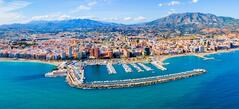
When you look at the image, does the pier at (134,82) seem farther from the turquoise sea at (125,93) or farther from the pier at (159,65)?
the pier at (159,65)

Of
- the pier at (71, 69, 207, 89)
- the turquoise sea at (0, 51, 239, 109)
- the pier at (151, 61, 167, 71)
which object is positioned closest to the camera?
the turquoise sea at (0, 51, 239, 109)

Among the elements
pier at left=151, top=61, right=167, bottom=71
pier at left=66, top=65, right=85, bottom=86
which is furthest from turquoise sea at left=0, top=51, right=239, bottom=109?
pier at left=151, top=61, right=167, bottom=71

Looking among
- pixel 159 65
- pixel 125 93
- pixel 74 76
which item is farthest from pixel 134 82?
pixel 159 65

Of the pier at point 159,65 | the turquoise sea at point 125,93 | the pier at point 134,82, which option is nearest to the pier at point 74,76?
the turquoise sea at point 125,93

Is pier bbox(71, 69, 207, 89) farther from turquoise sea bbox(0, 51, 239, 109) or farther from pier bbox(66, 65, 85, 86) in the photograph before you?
pier bbox(66, 65, 85, 86)

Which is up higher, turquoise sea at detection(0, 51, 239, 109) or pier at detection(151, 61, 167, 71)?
pier at detection(151, 61, 167, 71)

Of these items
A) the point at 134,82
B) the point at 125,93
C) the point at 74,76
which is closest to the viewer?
the point at 125,93

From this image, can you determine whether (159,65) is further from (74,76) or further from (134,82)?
(74,76)

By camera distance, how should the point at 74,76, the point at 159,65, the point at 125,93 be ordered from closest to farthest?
the point at 125,93, the point at 74,76, the point at 159,65

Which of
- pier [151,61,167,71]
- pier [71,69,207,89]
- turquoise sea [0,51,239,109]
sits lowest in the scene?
turquoise sea [0,51,239,109]
